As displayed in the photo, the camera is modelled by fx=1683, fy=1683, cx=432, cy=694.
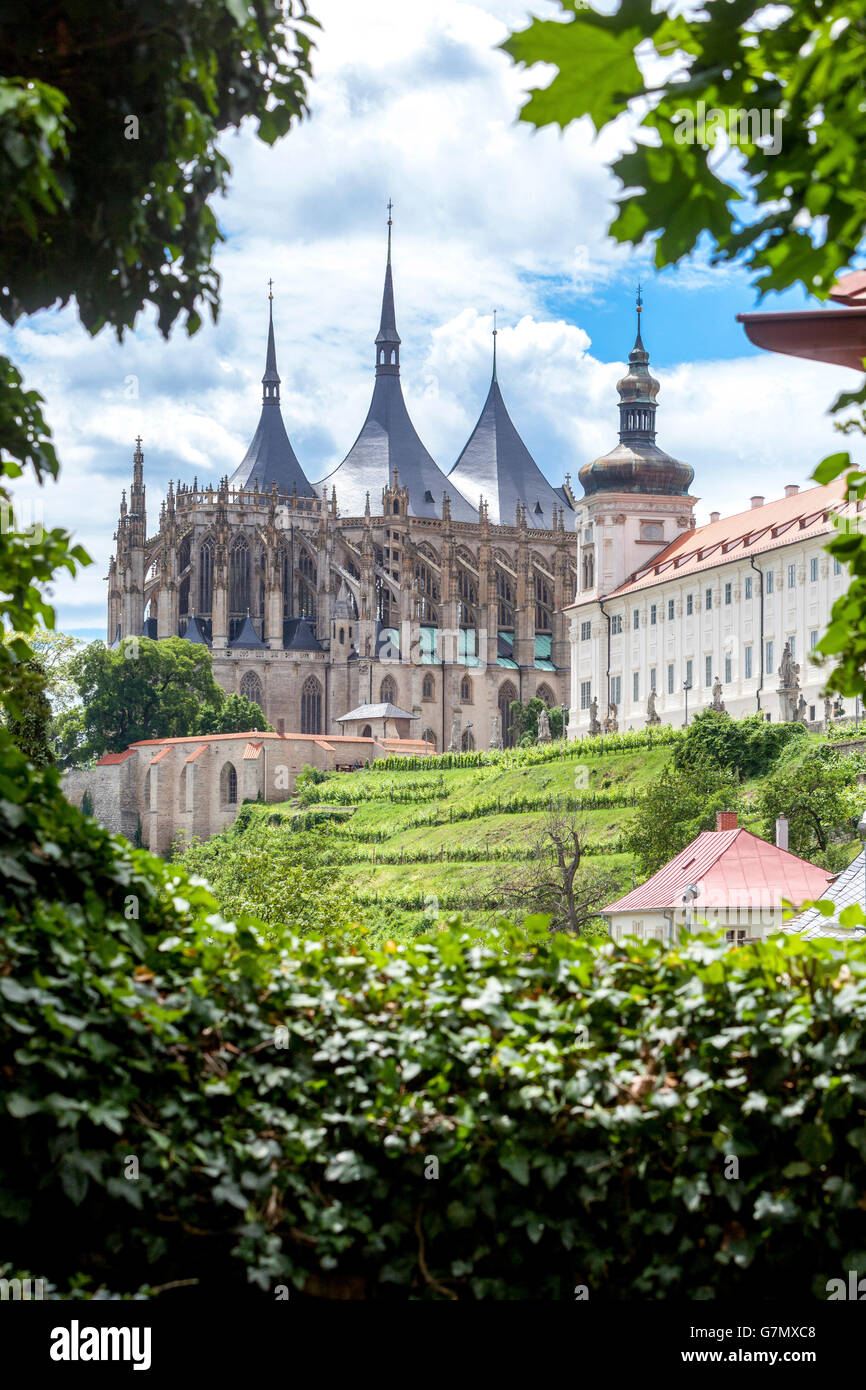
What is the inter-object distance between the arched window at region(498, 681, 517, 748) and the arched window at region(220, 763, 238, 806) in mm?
23989

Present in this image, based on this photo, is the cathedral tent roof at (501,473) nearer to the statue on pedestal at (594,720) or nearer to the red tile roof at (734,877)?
the statue on pedestal at (594,720)

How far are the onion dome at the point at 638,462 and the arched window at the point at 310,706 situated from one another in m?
21.4

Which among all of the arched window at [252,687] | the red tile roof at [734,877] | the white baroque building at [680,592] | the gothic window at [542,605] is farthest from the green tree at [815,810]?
the gothic window at [542,605]

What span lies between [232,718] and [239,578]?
1359cm

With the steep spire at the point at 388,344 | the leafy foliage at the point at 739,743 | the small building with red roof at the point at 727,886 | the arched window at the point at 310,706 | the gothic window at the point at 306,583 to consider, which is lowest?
the small building with red roof at the point at 727,886

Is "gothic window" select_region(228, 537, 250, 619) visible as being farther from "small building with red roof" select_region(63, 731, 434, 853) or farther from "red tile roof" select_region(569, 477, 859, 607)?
"red tile roof" select_region(569, 477, 859, 607)

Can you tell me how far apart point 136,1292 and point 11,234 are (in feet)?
12.6

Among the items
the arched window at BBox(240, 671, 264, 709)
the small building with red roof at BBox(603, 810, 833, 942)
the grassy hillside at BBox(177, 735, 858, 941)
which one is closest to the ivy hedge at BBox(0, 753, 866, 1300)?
the small building with red roof at BBox(603, 810, 833, 942)

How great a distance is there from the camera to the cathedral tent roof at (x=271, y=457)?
351ft

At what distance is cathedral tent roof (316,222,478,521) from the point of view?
110m

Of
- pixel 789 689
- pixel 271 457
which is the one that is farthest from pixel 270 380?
pixel 789 689

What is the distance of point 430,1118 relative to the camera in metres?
5.72
